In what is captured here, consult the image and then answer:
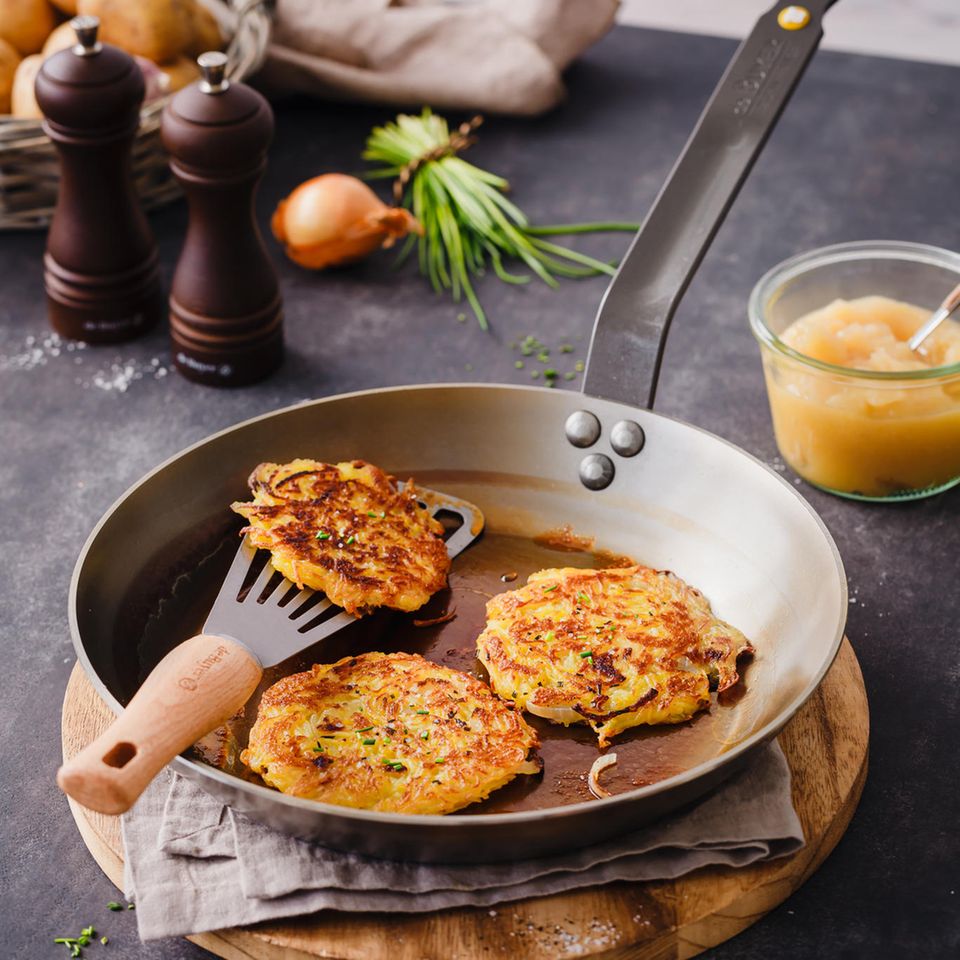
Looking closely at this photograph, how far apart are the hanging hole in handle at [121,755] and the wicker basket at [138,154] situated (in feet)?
6.90

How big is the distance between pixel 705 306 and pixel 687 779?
1952 millimetres

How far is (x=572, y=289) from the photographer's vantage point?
3381 millimetres

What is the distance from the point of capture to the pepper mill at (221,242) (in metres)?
2.69

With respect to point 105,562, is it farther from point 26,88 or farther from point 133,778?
point 26,88

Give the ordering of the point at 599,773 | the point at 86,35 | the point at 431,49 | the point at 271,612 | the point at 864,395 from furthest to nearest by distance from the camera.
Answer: the point at 431,49 → the point at 86,35 → the point at 864,395 → the point at 271,612 → the point at 599,773

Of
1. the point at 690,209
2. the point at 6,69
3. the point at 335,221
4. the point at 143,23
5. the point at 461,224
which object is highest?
the point at 690,209

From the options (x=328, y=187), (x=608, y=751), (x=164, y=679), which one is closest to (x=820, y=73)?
(x=328, y=187)

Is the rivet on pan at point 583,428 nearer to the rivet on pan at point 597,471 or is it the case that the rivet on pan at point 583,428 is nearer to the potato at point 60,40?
the rivet on pan at point 597,471

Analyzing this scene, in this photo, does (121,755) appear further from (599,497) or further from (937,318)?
(937,318)

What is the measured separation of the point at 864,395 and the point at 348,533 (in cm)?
112

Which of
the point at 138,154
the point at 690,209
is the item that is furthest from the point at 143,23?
the point at 690,209

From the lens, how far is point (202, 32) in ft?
11.7

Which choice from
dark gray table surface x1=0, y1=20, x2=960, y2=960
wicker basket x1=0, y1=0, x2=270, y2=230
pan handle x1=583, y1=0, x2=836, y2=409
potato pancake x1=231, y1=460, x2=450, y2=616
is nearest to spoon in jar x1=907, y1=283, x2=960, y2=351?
dark gray table surface x1=0, y1=20, x2=960, y2=960

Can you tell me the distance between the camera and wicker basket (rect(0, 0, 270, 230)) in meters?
3.17
